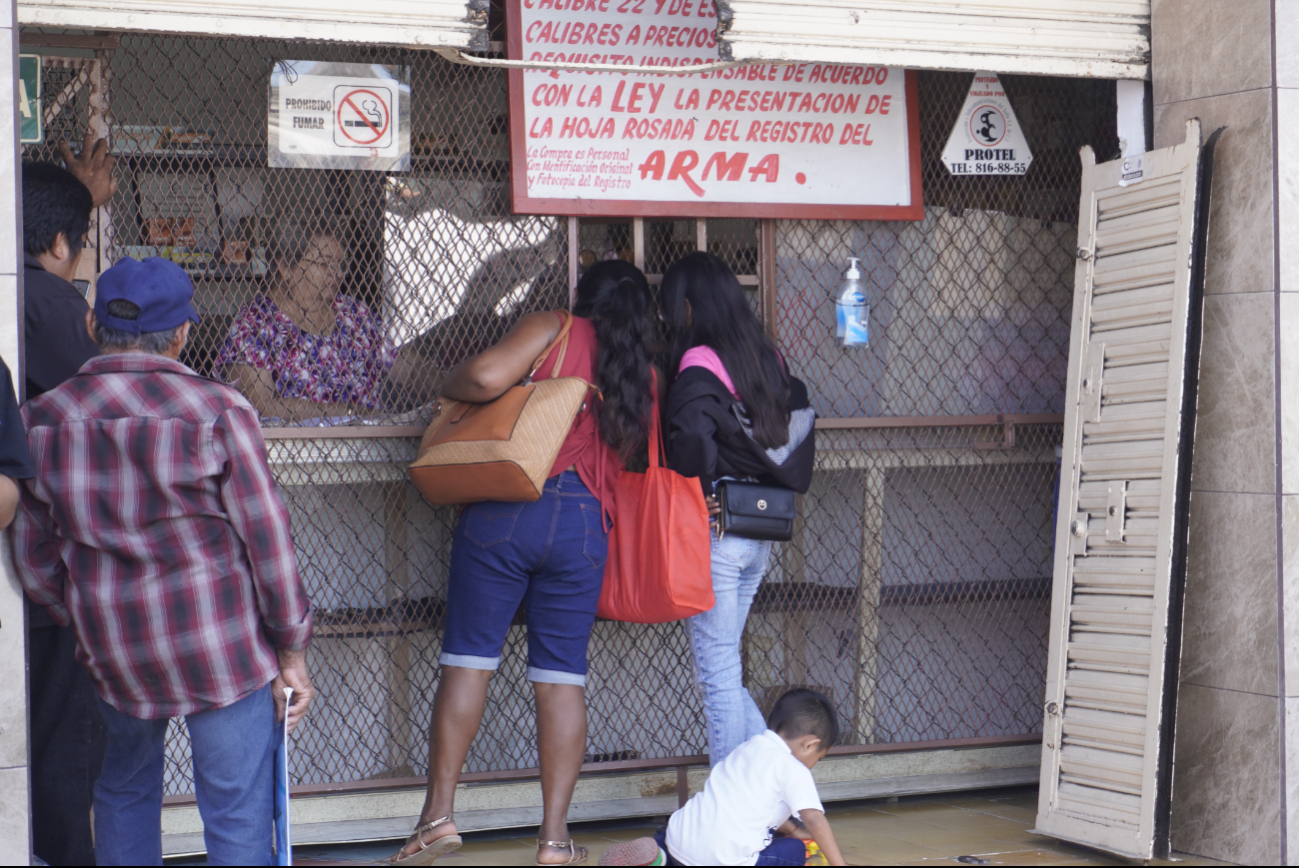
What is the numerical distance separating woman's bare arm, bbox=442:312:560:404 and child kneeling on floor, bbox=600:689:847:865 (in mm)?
1171

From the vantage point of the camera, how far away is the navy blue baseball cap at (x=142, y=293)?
2492 mm

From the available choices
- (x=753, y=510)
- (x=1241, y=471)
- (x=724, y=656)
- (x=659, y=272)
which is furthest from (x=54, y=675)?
(x=1241, y=471)

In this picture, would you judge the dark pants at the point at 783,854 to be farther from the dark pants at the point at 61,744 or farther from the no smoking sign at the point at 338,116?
the no smoking sign at the point at 338,116

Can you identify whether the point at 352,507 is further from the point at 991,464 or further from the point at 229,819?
the point at 991,464

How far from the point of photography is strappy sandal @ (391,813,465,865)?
3414 millimetres

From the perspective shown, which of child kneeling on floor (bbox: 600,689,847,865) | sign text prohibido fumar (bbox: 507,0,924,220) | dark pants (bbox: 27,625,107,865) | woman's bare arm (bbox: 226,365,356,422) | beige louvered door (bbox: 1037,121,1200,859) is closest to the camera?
dark pants (bbox: 27,625,107,865)

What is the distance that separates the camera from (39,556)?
2.63 meters

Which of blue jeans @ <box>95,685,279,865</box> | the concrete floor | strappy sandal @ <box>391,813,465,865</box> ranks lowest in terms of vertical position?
the concrete floor

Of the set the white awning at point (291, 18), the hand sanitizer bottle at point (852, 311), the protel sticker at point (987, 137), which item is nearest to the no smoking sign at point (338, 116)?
the white awning at point (291, 18)

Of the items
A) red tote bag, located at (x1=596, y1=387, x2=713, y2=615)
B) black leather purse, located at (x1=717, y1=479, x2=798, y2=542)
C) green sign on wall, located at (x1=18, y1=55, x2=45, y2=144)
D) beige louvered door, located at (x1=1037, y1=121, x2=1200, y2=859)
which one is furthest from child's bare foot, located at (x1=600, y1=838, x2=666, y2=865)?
green sign on wall, located at (x1=18, y1=55, x2=45, y2=144)

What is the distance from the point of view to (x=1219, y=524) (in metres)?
3.56

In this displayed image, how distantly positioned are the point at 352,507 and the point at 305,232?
0.86 meters

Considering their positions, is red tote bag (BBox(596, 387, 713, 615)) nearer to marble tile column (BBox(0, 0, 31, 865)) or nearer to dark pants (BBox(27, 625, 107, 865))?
dark pants (BBox(27, 625, 107, 865))

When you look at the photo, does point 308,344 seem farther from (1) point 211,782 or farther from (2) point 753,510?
(1) point 211,782
